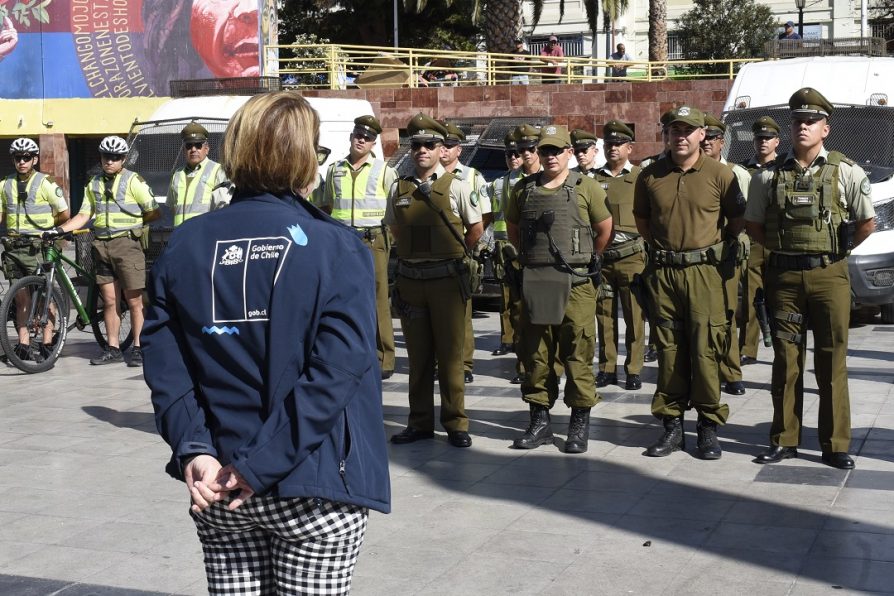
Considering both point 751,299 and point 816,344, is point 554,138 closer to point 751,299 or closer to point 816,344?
point 816,344

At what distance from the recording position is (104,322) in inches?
459

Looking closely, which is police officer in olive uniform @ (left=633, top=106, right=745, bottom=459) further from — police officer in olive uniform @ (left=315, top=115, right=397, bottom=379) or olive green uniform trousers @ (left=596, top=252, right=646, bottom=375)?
police officer in olive uniform @ (left=315, top=115, right=397, bottom=379)

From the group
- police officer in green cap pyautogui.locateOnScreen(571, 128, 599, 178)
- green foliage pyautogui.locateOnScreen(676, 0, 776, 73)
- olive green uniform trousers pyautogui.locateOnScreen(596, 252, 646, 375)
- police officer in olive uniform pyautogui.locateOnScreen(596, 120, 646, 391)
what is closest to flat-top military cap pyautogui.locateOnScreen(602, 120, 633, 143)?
police officer in olive uniform pyautogui.locateOnScreen(596, 120, 646, 391)

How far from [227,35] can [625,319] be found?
23460 millimetres

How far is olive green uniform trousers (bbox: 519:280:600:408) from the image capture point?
7551 mm

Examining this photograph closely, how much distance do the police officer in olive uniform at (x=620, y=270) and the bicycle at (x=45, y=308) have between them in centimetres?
459

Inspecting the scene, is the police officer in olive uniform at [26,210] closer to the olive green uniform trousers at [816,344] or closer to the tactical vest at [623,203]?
the tactical vest at [623,203]

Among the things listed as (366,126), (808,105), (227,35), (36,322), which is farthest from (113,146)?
(227,35)

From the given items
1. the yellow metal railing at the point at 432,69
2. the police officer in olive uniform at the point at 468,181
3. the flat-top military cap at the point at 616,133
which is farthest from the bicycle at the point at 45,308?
the yellow metal railing at the point at 432,69

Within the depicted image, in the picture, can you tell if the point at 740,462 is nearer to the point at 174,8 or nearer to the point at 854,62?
the point at 854,62

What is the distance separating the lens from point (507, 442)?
791 centimetres

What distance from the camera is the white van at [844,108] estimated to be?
42.9 ft

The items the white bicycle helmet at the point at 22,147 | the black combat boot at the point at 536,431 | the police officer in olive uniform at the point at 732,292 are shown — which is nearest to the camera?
the black combat boot at the point at 536,431

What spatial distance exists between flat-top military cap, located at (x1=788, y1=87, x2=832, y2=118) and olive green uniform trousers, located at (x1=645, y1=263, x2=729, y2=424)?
0.99 meters
